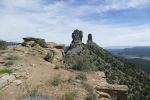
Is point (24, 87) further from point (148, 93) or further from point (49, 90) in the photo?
point (148, 93)

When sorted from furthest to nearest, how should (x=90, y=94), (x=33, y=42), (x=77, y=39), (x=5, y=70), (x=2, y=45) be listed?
(x=77, y=39) → (x=33, y=42) → (x=2, y=45) → (x=5, y=70) → (x=90, y=94)

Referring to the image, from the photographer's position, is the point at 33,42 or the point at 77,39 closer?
the point at 33,42

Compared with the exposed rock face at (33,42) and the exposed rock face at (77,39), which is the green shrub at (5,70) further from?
the exposed rock face at (77,39)

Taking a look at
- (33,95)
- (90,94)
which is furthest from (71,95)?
(33,95)

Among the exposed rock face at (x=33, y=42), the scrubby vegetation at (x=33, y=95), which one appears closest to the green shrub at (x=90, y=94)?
the scrubby vegetation at (x=33, y=95)

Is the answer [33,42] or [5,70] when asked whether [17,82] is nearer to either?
[5,70]

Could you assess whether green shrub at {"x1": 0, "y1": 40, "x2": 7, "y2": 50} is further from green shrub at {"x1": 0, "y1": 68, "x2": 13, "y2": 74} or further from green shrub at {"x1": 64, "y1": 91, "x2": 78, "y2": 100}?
green shrub at {"x1": 64, "y1": 91, "x2": 78, "y2": 100}

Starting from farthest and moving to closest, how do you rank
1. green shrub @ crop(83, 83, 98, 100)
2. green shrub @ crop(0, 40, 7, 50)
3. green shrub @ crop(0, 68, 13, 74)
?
1. green shrub @ crop(0, 40, 7, 50)
2. green shrub @ crop(0, 68, 13, 74)
3. green shrub @ crop(83, 83, 98, 100)

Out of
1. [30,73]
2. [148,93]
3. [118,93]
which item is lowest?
[148,93]

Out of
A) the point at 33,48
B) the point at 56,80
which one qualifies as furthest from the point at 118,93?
the point at 33,48

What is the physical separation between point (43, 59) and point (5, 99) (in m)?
11.9

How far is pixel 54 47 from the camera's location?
101 feet

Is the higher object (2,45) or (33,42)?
(33,42)

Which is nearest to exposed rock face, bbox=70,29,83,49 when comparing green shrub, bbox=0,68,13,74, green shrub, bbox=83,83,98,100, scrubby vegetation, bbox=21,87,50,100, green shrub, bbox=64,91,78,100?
green shrub, bbox=0,68,13,74
